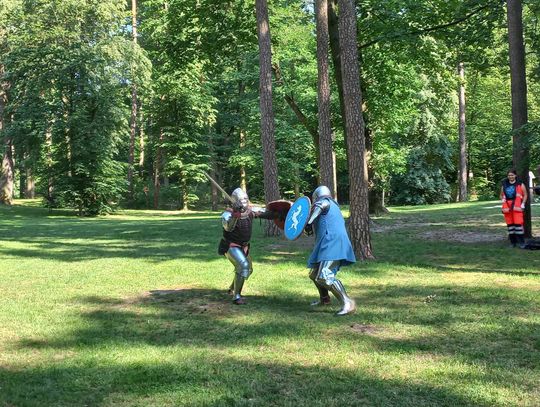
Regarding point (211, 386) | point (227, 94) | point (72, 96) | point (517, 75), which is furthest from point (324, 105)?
point (227, 94)

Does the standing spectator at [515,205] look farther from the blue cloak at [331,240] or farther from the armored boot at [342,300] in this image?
the armored boot at [342,300]

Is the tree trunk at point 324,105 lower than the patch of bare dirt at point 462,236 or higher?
higher

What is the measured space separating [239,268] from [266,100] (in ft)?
27.9

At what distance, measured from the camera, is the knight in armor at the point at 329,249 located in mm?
7055

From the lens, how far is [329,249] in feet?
23.2

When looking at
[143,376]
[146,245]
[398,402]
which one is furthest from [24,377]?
[146,245]

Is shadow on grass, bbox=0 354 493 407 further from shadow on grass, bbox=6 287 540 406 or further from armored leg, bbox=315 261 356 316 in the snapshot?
armored leg, bbox=315 261 356 316

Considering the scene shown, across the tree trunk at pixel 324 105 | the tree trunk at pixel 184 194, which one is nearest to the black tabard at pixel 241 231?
the tree trunk at pixel 324 105

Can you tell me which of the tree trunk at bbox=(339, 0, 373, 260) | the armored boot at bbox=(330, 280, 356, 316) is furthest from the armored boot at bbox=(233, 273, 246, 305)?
the tree trunk at bbox=(339, 0, 373, 260)

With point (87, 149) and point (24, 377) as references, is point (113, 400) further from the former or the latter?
point (87, 149)

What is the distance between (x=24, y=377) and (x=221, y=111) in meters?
39.9

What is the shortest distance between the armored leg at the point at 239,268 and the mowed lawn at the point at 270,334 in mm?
288

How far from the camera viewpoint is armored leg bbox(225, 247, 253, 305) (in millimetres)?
7836

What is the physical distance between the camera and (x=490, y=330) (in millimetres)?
6129
